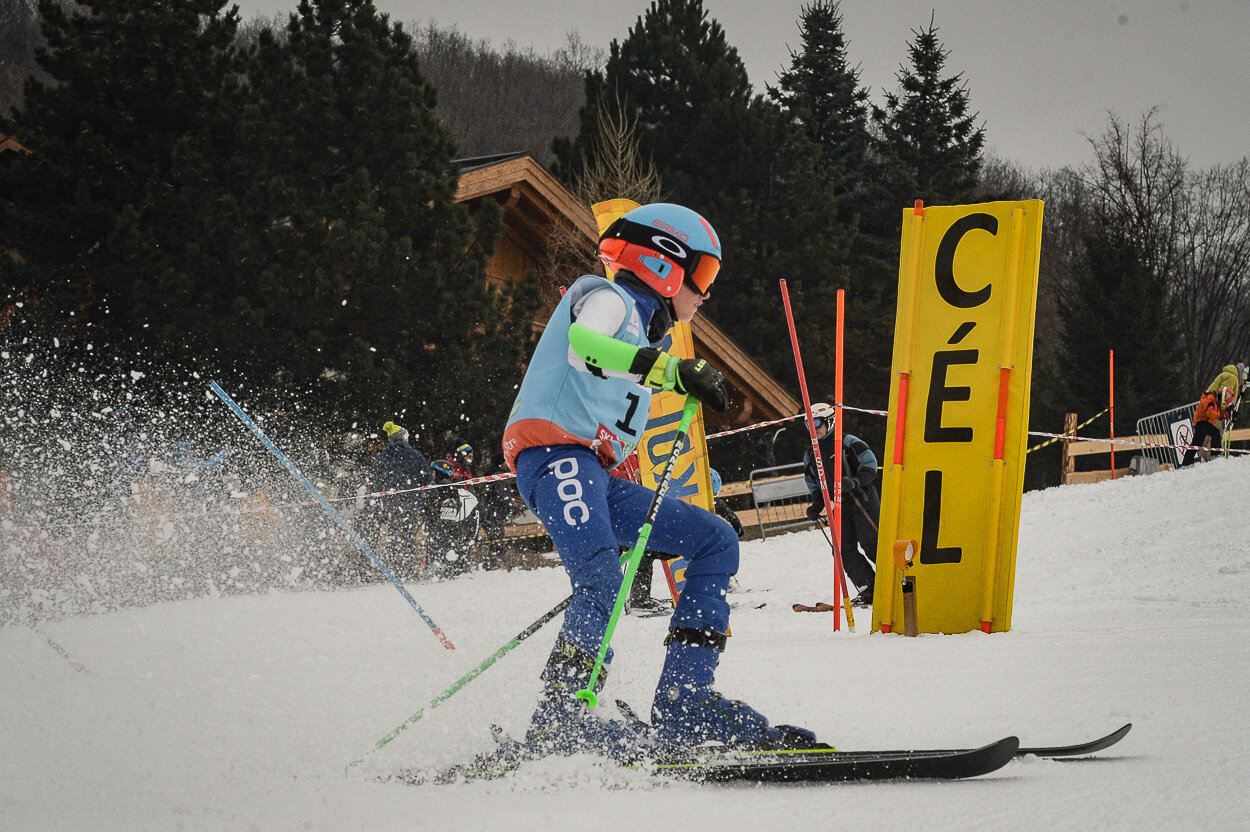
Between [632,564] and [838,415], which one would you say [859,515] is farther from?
[632,564]

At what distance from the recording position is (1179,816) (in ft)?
6.83

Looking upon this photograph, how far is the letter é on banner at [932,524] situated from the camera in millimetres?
5773

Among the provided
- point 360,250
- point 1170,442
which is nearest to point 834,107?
→ point 1170,442

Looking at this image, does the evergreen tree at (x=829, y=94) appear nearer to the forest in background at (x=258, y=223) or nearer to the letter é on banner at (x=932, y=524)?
the forest in background at (x=258, y=223)

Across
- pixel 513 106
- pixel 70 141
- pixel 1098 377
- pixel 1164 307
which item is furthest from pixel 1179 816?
pixel 513 106

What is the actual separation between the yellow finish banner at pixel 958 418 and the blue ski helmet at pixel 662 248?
9.00ft

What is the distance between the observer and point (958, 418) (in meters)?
5.77

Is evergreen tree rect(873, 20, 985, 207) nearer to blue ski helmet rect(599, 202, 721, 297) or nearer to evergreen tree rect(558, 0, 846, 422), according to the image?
evergreen tree rect(558, 0, 846, 422)

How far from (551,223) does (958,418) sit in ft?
39.4

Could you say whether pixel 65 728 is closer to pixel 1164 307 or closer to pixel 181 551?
pixel 181 551

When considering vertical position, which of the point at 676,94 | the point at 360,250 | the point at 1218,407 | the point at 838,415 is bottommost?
the point at 838,415

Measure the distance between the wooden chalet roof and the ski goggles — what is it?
1150 cm

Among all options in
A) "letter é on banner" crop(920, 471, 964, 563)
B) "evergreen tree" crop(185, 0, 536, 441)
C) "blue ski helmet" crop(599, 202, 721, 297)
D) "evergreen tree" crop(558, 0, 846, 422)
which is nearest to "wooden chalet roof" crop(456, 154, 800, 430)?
"evergreen tree" crop(185, 0, 536, 441)

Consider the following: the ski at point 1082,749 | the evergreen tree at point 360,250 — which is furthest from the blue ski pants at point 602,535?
the evergreen tree at point 360,250
